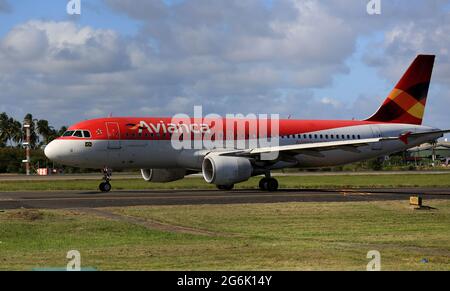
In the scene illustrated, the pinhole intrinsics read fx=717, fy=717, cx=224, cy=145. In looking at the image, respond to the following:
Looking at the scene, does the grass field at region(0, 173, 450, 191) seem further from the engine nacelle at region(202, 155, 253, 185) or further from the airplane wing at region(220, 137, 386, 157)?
the engine nacelle at region(202, 155, 253, 185)

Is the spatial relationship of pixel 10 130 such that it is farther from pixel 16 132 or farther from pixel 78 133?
pixel 78 133

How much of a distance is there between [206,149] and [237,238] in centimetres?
2260

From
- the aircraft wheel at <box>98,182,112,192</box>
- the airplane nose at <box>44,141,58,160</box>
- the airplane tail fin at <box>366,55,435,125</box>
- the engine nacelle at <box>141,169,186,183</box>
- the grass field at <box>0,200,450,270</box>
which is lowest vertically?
the grass field at <box>0,200,450,270</box>

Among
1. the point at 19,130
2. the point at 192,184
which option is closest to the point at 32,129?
the point at 19,130

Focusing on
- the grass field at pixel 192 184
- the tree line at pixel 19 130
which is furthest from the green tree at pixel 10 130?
the grass field at pixel 192 184

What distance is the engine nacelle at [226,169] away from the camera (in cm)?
3759

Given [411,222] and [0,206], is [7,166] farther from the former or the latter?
[411,222]

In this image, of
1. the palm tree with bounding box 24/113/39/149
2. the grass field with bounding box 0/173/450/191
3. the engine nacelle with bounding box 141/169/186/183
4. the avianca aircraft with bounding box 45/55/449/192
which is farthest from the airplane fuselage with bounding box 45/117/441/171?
the palm tree with bounding box 24/113/39/149

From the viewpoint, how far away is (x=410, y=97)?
1873 inches

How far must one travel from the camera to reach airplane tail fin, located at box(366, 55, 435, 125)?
155ft

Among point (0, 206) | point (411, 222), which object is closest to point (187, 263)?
point (411, 222)

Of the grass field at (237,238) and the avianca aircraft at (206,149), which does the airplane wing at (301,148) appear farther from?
the grass field at (237,238)

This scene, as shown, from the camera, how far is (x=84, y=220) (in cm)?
2223
